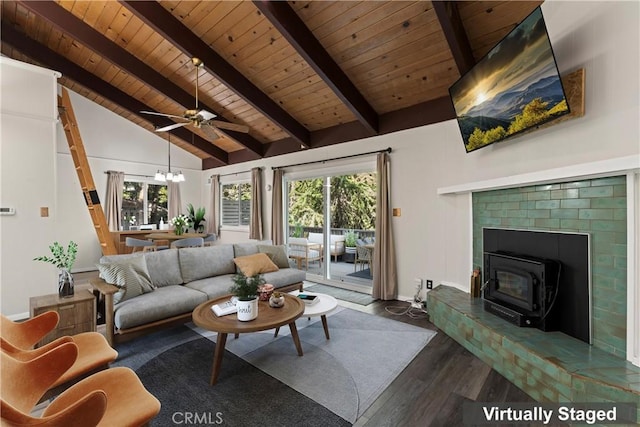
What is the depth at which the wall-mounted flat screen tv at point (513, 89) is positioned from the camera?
2.17 meters

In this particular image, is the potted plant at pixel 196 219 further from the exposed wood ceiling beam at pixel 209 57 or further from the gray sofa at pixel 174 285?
the exposed wood ceiling beam at pixel 209 57

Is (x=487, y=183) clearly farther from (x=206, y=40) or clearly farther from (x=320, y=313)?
(x=206, y=40)

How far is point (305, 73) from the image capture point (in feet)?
13.2

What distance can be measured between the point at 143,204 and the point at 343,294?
568cm

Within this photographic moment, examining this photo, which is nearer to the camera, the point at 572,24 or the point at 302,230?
the point at 572,24

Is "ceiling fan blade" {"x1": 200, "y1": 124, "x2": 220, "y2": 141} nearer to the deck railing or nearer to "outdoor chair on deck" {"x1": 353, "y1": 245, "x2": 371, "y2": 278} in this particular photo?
the deck railing

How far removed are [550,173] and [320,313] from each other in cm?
231

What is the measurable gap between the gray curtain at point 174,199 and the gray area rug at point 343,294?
4.43 meters

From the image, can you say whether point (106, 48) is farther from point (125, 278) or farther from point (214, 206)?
point (214, 206)

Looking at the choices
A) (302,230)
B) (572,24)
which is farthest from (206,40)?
(572,24)

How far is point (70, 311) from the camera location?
96.7 inches

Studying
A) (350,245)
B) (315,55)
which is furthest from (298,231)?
(315,55)

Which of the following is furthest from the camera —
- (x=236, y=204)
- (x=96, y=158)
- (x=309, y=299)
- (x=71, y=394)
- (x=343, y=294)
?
(x=236, y=204)

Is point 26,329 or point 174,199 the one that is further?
point 174,199
